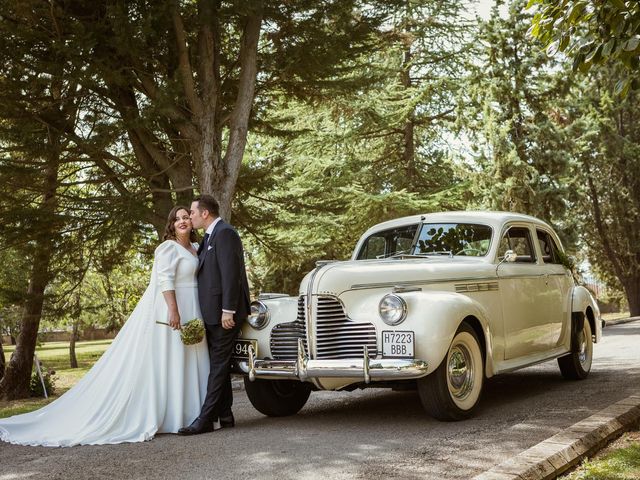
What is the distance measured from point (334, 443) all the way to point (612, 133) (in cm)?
2899

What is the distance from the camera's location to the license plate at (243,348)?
24.4ft

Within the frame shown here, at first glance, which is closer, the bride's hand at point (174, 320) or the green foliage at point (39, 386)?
the bride's hand at point (174, 320)

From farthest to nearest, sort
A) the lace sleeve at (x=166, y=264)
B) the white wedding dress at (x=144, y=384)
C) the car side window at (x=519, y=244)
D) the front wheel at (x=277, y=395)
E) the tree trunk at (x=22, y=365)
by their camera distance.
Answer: the tree trunk at (x=22, y=365) → the car side window at (x=519, y=244) → the front wheel at (x=277, y=395) → the lace sleeve at (x=166, y=264) → the white wedding dress at (x=144, y=384)

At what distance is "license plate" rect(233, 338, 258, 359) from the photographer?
7449mm

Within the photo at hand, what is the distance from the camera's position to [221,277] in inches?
287

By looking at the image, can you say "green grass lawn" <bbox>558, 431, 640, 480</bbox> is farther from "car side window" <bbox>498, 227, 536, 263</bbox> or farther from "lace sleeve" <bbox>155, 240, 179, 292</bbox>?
"lace sleeve" <bbox>155, 240, 179, 292</bbox>

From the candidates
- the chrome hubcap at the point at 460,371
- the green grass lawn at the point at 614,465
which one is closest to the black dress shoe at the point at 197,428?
the chrome hubcap at the point at 460,371

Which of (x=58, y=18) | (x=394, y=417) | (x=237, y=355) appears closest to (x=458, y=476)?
(x=394, y=417)

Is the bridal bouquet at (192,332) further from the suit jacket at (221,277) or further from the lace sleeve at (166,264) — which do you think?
the lace sleeve at (166,264)

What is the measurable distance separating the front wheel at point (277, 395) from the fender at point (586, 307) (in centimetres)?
381

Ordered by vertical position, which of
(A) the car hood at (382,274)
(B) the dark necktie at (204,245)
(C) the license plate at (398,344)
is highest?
(B) the dark necktie at (204,245)

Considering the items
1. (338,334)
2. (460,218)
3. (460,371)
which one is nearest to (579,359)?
(460,218)

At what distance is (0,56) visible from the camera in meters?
11.1

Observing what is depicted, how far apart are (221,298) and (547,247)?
461cm
